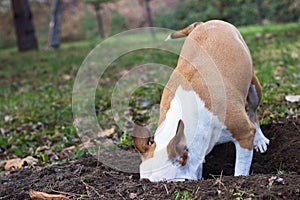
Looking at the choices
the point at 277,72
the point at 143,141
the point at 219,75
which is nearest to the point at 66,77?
the point at 277,72

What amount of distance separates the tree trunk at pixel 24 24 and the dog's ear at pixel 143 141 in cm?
1314

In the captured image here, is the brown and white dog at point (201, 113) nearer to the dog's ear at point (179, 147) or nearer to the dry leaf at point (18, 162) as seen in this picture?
the dog's ear at point (179, 147)

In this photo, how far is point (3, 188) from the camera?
3.91 m

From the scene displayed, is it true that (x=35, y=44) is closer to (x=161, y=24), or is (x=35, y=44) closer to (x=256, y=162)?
(x=161, y=24)

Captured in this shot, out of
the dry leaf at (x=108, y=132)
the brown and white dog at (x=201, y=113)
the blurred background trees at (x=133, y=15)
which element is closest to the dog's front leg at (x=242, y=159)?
the brown and white dog at (x=201, y=113)

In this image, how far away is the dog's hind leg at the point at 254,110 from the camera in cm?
432

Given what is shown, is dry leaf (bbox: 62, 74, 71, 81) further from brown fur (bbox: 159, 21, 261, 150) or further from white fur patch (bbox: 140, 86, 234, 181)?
white fur patch (bbox: 140, 86, 234, 181)

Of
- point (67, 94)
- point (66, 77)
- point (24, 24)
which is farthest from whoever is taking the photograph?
point (24, 24)

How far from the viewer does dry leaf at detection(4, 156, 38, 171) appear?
4.79 metres

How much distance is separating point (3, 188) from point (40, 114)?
2956 mm

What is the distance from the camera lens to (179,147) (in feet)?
10.9

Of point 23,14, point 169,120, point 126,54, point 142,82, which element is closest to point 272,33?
point 126,54

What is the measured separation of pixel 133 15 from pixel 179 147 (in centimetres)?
2208

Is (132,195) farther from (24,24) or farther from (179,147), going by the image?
(24,24)
